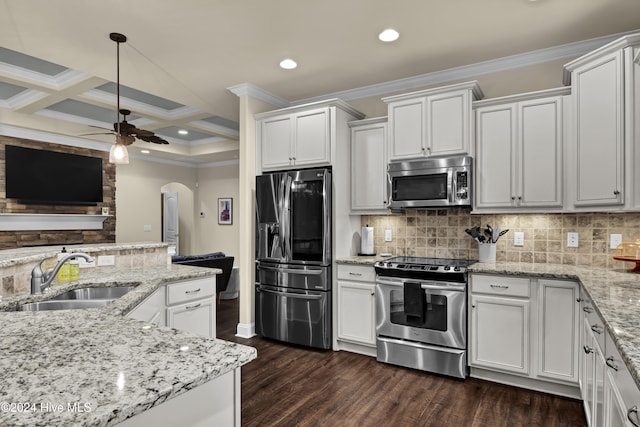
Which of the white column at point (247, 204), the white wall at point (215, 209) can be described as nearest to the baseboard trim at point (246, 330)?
the white column at point (247, 204)

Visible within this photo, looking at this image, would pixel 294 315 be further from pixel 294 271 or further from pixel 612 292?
pixel 612 292

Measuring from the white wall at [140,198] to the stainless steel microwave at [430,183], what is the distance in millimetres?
6114

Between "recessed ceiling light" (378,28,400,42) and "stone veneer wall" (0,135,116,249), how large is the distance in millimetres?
5771

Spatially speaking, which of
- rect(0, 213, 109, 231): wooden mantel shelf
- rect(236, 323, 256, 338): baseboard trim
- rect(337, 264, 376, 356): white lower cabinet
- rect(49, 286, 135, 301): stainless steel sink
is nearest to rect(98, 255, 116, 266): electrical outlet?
rect(49, 286, 135, 301): stainless steel sink

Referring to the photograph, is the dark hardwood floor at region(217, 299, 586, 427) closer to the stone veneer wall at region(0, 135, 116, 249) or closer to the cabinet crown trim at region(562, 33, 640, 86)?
the cabinet crown trim at region(562, 33, 640, 86)

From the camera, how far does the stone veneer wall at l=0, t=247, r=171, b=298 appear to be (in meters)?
1.92

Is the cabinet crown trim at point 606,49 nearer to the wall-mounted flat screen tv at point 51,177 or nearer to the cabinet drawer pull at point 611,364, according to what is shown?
the cabinet drawer pull at point 611,364

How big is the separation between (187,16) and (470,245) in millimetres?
3029

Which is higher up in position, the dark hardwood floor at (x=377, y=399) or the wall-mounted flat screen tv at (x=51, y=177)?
the wall-mounted flat screen tv at (x=51, y=177)

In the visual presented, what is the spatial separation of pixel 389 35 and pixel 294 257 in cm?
215

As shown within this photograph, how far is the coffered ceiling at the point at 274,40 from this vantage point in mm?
2541

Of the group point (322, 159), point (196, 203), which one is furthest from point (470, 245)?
point (196, 203)

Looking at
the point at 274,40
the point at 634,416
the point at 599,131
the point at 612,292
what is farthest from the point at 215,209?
the point at 634,416

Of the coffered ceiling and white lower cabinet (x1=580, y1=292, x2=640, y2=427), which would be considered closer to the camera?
white lower cabinet (x1=580, y1=292, x2=640, y2=427)
